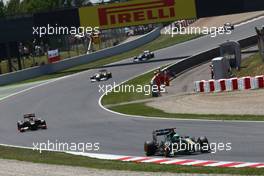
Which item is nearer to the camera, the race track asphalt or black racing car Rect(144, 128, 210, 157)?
black racing car Rect(144, 128, 210, 157)

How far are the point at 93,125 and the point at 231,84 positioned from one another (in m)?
9.47

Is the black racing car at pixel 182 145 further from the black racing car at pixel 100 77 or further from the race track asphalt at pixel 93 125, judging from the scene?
the black racing car at pixel 100 77

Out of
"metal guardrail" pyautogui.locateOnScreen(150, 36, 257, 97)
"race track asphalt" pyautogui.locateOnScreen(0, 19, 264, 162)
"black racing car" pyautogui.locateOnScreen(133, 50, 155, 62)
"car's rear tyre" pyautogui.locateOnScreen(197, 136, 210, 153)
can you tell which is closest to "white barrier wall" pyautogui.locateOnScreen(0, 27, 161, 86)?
"race track asphalt" pyautogui.locateOnScreen(0, 19, 264, 162)

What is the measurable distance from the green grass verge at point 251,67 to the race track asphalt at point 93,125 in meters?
8.74

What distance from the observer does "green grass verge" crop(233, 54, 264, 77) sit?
39591 millimetres

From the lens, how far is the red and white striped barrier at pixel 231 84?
33.8m

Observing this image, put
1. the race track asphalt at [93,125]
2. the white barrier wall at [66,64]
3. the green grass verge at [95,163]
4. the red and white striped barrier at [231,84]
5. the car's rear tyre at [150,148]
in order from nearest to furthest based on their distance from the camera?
the green grass verge at [95,163] → the car's rear tyre at [150,148] → the race track asphalt at [93,125] → the red and white striped barrier at [231,84] → the white barrier wall at [66,64]

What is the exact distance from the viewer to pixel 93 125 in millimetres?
29016

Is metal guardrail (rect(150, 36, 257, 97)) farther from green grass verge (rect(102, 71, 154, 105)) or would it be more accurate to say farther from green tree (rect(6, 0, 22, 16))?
green tree (rect(6, 0, 22, 16))

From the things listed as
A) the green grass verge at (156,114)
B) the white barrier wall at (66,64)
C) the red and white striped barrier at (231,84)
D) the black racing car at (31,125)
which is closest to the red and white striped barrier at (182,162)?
the green grass verge at (156,114)

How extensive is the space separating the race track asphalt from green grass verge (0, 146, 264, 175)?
162 cm

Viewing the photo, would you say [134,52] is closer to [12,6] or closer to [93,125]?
[93,125]

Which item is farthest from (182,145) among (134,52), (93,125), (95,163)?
(134,52)

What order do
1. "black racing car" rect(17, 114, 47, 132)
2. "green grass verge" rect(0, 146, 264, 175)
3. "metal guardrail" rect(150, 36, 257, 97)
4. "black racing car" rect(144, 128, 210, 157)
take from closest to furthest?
"green grass verge" rect(0, 146, 264, 175), "black racing car" rect(144, 128, 210, 157), "black racing car" rect(17, 114, 47, 132), "metal guardrail" rect(150, 36, 257, 97)
